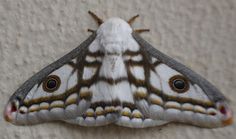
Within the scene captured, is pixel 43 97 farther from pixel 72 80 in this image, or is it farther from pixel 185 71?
pixel 185 71

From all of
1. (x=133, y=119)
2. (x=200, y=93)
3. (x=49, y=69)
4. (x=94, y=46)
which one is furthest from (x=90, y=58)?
(x=200, y=93)

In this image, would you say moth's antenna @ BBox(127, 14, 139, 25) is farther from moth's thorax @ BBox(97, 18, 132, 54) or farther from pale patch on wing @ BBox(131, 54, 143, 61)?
pale patch on wing @ BBox(131, 54, 143, 61)

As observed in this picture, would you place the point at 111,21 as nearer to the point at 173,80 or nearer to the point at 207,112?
the point at 173,80

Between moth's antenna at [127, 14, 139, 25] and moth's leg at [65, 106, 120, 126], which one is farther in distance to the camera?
moth's antenna at [127, 14, 139, 25]

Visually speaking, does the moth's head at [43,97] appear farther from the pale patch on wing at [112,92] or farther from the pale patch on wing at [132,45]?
the pale patch on wing at [132,45]

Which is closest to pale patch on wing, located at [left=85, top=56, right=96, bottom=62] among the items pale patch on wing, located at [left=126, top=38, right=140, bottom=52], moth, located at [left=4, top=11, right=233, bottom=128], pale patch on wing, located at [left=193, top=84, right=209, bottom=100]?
moth, located at [left=4, top=11, right=233, bottom=128]

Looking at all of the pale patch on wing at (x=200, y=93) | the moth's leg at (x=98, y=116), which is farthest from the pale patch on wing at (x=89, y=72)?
the pale patch on wing at (x=200, y=93)

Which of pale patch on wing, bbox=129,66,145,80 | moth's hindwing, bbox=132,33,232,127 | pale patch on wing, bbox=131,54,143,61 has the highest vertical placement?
pale patch on wing, bbox=131,54,143,61
